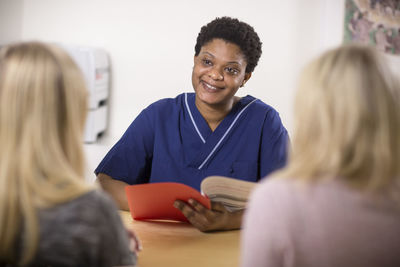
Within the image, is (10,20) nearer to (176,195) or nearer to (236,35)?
(236,35)

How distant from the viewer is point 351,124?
83 centimetres

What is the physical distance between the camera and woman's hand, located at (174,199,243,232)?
4.68 ft

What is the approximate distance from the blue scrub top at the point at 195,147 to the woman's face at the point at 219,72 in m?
0.09

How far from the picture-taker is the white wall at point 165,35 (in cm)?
290

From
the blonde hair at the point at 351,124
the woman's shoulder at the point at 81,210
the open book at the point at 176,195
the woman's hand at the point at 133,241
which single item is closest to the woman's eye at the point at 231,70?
the open book at the point at 176,195

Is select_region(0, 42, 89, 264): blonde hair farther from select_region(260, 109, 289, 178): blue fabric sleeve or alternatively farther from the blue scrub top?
select_region(260, 109, 289, 178): blue fabric sleeve

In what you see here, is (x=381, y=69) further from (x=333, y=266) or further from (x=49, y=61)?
(x=49, y=61)

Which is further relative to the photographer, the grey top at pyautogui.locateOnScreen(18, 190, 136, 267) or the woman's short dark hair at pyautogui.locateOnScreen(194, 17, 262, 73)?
the woman's short dark hair at pyautogui.locateOnScreen(194, 17, 262, 73)

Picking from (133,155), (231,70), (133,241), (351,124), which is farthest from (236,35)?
(351,124)

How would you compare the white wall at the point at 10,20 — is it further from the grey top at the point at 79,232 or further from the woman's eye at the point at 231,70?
the grey top at the point at 79,232

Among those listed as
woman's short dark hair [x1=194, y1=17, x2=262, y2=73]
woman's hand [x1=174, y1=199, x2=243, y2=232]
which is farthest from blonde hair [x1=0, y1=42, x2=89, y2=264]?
woman's short dark hair [x1=194, y1=17, x2=262, y2=73]

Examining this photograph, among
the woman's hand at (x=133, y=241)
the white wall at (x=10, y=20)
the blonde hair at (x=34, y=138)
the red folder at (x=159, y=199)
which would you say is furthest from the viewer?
the white wall at (x=10, y=20)

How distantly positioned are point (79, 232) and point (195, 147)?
1116 mm

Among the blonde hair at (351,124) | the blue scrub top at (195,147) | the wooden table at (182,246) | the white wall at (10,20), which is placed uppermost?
the white wall at (10,20)
